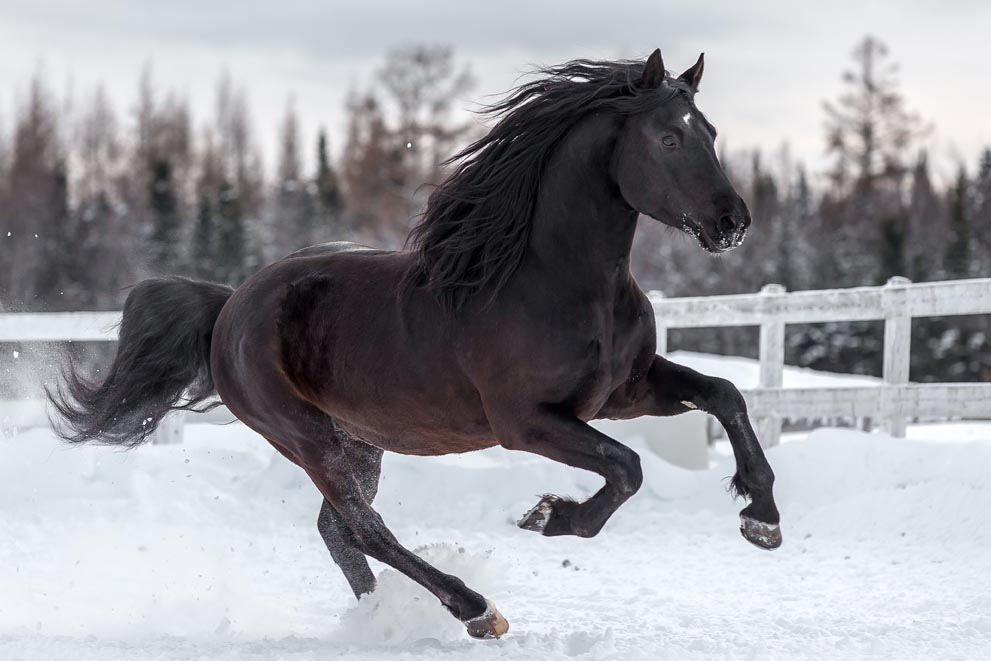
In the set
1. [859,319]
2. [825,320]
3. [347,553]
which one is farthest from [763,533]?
[859,319]

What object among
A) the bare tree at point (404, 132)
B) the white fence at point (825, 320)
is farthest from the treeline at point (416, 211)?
the white fence at point (825, 320)

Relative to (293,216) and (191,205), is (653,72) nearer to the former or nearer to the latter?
(293,216)

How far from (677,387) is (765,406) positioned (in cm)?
388

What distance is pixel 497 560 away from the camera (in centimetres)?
509

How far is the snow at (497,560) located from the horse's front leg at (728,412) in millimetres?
417

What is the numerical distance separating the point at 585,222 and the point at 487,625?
4.78 feet

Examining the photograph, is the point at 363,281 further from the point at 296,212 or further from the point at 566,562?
the point at 296,212

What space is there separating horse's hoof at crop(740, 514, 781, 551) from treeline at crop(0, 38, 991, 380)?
16037 mm

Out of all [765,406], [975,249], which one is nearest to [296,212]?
[975,249]

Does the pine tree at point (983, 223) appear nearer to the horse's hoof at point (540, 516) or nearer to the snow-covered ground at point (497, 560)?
the snow-covered ground at point (497, 560)

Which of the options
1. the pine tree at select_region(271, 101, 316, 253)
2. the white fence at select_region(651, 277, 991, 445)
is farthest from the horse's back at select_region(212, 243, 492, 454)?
the pine tree at select_region(271, 101, 316, 253)

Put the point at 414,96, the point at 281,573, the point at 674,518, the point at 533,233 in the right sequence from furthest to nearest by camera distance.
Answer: the point at 414,96 → the point at 674,518 → the point at 281,573 → the point at 533,233

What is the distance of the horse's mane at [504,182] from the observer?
4039mm

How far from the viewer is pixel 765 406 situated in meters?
7.87
